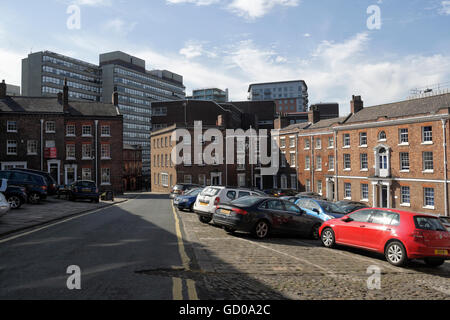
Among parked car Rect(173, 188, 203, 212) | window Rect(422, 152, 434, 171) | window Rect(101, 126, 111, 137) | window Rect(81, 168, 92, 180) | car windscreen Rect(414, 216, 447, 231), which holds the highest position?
window Rect(101, 126, 111, 137)

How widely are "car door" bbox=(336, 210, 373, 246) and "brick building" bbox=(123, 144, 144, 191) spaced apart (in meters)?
66.7

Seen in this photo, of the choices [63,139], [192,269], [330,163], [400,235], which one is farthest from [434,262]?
[63,139]

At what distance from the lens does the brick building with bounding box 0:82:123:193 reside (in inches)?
1635

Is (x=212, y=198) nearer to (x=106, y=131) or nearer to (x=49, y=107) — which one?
(x=106, y=131)

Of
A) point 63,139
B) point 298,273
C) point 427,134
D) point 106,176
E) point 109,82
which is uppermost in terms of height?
point 109,82

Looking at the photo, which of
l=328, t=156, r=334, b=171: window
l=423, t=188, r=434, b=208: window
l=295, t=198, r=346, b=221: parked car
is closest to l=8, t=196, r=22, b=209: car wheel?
l=295, t=198, r=346, b=221: parked car

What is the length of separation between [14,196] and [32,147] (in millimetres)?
27250

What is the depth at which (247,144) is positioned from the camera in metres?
57.1

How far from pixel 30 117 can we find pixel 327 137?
37.6m

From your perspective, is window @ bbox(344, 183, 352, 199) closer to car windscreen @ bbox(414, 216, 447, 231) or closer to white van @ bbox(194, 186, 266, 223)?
white van @ bbox(194, 186, 266, 223)

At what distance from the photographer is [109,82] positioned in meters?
111

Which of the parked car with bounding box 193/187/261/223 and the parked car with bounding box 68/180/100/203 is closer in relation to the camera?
the parked car with bounding box 193/187/261/223

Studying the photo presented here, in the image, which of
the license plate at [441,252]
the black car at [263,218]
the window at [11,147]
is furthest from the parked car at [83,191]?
the license plate at [441,252]
